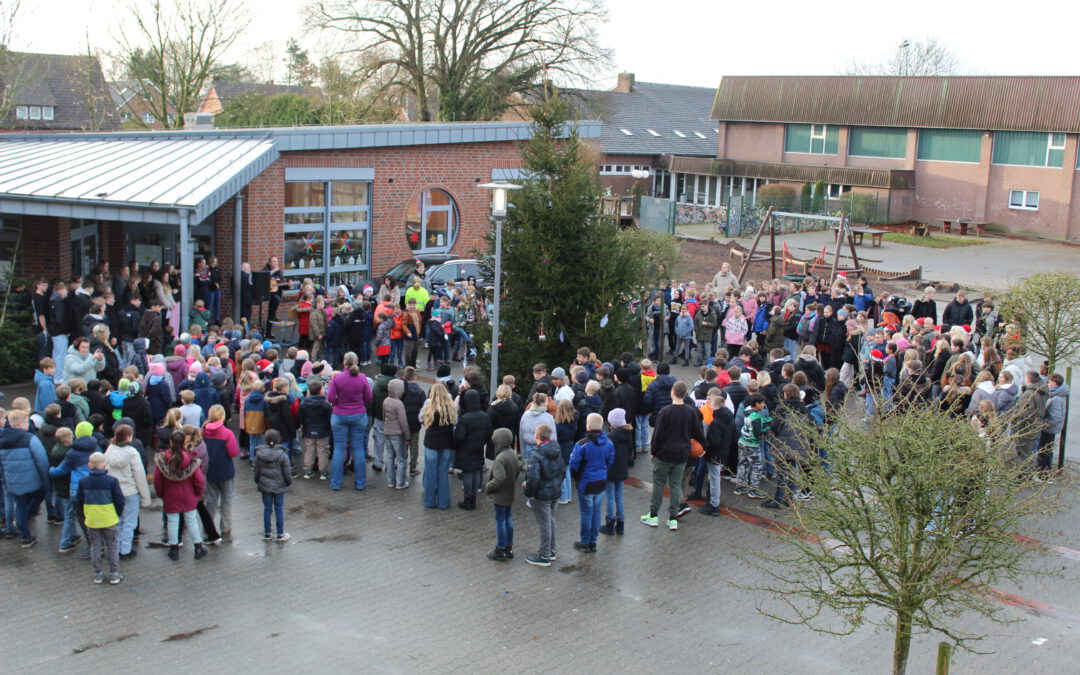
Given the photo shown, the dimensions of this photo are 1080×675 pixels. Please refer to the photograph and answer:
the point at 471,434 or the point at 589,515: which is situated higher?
the point at 471,434

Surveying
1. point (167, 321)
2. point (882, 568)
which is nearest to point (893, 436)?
point (882, 568)

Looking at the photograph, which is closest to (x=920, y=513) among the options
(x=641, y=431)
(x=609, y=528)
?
(x=609, y=528)

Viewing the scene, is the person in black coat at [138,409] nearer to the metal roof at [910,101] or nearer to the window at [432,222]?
the window at [432,222]

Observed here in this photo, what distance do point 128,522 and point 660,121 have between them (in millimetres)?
47712

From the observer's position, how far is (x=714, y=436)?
1127cm

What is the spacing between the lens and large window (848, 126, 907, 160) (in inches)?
1730

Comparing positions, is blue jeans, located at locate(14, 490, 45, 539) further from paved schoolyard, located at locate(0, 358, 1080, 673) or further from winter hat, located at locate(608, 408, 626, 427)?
winter hat, located at locate(608, 408, 626, 427)

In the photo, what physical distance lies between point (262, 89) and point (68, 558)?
47803mm

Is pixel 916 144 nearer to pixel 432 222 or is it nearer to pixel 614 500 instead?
pixel 432 222

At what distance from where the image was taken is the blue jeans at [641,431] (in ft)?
44.5

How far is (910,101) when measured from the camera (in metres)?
43.2

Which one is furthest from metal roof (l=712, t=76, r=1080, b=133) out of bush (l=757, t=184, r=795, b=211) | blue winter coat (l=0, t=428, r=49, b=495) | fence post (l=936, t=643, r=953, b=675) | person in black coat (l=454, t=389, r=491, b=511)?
blue winter coat (l=0, t=428, r=49, b=495)

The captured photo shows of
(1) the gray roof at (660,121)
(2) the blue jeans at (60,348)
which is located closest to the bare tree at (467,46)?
(1) the gray roof at (660,121)

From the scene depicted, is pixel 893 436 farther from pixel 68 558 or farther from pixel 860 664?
pixel 68 558
